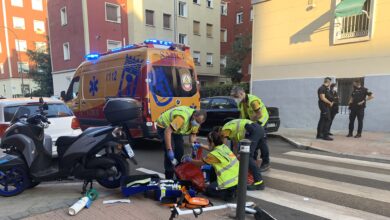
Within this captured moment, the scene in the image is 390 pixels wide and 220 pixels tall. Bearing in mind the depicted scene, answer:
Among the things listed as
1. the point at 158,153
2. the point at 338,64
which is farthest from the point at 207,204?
the point at 338,64

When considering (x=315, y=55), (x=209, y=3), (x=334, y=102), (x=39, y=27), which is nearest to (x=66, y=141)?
(x=334, y=102)

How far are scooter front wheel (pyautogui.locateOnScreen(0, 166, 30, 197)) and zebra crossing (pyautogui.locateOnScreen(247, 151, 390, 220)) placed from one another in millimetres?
3318

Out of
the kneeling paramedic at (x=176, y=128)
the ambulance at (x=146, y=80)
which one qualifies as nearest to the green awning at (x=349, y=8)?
the ambulance at (x=146, y=80)

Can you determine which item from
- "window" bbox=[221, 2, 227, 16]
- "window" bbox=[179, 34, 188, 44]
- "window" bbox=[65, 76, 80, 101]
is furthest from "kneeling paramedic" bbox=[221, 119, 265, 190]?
"window" bbox=[221, 2, 227, 16]

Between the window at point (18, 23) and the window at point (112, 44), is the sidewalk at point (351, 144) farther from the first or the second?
the window at point (18, 23)

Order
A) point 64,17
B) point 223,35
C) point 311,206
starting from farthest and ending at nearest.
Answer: point 223,35
point 64,17
point 311,206

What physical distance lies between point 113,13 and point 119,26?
45.7 inches

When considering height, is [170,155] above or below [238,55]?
below

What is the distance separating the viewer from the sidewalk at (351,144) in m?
7.15

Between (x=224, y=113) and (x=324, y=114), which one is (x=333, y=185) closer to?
(x=324, y=114)

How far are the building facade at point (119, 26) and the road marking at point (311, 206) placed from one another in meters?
17.9

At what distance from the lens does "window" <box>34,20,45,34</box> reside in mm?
43438

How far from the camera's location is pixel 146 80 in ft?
22.6

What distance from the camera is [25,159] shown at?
13.8 ft
